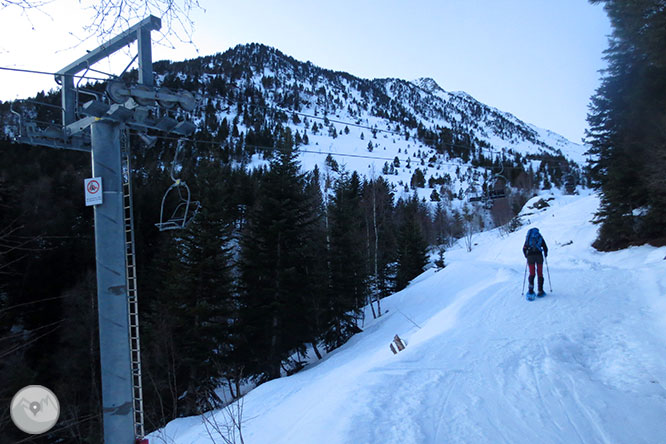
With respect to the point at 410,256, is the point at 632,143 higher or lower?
higher

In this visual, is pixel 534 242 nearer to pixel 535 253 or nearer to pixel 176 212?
pixel 535 253

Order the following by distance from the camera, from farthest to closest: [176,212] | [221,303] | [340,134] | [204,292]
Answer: [340,134]
[221,303]
[204,292]
[176,212]

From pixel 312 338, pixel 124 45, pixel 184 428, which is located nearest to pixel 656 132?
pixel 312 338

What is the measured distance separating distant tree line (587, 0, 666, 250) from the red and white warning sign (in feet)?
54.9

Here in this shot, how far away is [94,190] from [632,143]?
77.3 feet

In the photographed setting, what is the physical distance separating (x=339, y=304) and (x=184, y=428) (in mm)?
11689

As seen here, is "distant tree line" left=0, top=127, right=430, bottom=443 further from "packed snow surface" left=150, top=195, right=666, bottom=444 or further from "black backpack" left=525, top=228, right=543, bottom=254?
"black backpack" left=525, top=228, right=543, bottom=254

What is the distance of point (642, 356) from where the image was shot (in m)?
6.03

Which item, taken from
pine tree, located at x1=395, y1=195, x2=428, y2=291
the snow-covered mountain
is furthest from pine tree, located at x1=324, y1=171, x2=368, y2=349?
the snow-covered mountain

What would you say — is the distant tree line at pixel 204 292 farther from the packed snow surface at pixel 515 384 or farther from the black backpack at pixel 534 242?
the black backpack at pixel 534 242

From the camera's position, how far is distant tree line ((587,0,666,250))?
15.2 meters

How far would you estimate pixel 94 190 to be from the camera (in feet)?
15.0

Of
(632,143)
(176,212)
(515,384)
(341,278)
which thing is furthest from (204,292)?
(632,143)

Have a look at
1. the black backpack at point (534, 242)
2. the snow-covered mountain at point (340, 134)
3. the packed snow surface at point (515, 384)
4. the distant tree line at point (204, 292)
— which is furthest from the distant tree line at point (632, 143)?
the snow-covered mountain at point (340, 134)
